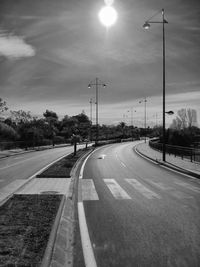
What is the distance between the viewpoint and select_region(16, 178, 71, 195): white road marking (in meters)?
13.1

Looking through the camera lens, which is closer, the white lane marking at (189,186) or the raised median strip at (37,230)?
the raised median strip at (37,230)

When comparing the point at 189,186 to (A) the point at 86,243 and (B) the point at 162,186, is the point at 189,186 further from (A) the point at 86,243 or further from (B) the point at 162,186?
(A) the point at 86,243

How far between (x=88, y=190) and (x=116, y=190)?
113 cm

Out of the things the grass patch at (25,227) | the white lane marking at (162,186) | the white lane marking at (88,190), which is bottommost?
the white lane marking at (88,190)

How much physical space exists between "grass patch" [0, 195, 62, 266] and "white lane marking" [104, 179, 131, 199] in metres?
2.32

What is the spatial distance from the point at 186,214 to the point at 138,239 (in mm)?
2756

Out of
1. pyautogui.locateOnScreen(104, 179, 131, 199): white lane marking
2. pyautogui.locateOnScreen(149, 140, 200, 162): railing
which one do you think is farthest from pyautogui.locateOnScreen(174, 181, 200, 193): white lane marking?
pyautogui.locateOnScreen(149, 140, 200, 162): railing

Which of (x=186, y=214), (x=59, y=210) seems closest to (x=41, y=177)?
(x=59, y=210)

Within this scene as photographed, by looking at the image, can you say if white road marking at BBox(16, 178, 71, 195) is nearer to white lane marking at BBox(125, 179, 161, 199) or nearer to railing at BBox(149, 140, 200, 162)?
white lane marking at BBox(125, 179, 161, 199)

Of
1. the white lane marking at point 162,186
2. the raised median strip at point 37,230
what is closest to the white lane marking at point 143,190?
the white lane marking at point 162,186

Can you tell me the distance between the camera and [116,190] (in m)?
13.8

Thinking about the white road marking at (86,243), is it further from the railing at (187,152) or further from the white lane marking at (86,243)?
the railing at (187,152)

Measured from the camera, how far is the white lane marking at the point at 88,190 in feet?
40.1

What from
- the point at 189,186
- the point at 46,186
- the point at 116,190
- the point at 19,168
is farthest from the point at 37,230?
the point at 19,168
